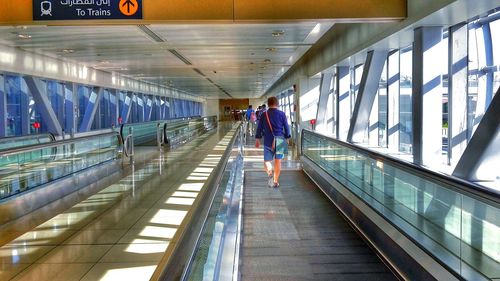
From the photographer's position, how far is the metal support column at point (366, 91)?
505 inches

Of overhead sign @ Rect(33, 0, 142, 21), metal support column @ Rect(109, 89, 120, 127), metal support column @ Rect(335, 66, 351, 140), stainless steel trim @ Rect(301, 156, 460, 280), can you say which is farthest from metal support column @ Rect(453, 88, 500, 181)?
metal support column @ Rect(109, 89, 120, 127)

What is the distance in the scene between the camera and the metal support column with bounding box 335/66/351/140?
56.8 ft

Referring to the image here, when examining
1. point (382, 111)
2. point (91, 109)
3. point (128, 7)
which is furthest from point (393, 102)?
point (91, 109)

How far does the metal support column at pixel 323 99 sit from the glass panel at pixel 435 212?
1289cm

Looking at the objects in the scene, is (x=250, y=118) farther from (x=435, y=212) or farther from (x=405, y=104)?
(x=435, y=212)

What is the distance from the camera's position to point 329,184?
988cm

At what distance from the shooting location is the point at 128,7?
8.00m

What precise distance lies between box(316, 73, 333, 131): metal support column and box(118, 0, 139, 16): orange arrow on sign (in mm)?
13665

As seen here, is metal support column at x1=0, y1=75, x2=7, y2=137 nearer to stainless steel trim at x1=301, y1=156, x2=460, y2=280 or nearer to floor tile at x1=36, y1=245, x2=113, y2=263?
stainless steel trim at x1=301, y1=156, x2=460, y2=280

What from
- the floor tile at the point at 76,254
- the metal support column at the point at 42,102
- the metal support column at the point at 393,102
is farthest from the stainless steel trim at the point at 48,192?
the metal support column at the point at 393,102

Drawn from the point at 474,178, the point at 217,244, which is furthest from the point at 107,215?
the point at 474,178

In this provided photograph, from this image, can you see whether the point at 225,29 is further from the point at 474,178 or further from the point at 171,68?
the point at 171,68

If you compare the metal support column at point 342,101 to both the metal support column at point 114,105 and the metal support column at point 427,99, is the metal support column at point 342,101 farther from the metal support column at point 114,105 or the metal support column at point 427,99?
the metal support column at point 114,105

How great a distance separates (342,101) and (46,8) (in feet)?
40.8
